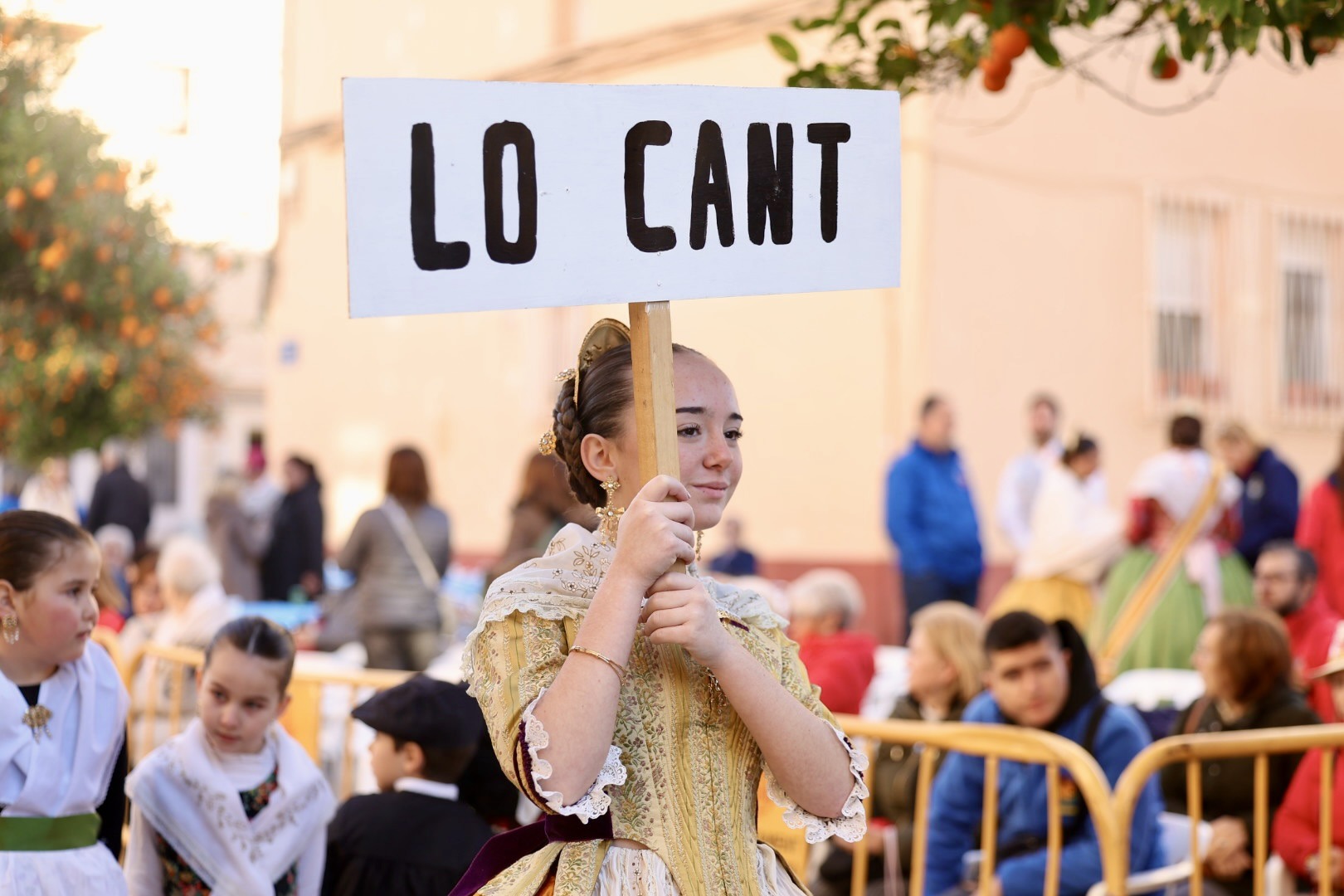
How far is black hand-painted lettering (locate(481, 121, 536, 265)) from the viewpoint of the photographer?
7.38 feet

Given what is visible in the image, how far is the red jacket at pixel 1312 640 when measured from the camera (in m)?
6.07

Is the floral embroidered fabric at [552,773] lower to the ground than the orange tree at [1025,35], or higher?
lower

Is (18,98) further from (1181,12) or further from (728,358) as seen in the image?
(1181,12)

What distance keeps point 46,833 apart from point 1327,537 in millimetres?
6763

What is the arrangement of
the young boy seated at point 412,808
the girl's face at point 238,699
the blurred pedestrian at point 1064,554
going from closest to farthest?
the girl's face at point 238,699 < the young boy seated at point 412,808 < the blurred pedestrian at point 1064,554

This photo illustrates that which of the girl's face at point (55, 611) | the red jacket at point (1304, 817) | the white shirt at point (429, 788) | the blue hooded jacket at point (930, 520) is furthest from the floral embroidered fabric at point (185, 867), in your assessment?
the blue hooded jacket at point (930, 520)

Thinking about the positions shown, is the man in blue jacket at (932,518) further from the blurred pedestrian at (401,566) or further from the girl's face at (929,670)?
the girl's face at (929,670)

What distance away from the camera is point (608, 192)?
7.61ft

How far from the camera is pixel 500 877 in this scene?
7.88ft

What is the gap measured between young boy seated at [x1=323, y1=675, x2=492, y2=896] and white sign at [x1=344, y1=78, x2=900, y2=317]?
175 centimetres

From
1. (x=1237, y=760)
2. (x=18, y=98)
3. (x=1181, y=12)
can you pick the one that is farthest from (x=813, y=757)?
(x=18, y=98)

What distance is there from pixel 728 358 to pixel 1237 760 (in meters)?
8.81

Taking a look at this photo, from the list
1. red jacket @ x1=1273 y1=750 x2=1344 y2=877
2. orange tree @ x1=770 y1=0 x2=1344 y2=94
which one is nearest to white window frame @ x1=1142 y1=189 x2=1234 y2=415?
red jacket @ x1=1273 y1=750 x2=1344 y2=877

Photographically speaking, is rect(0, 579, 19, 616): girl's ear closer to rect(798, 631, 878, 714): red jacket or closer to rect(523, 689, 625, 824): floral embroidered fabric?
rect(523, 689, 625, 824): floral embroidered fabric
